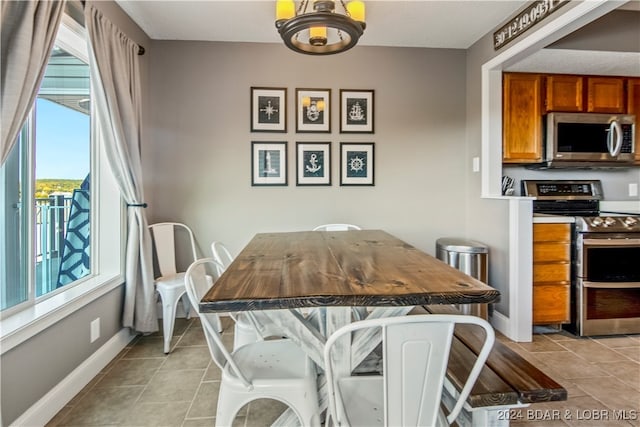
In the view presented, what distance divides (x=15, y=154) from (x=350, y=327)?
6.31 feet

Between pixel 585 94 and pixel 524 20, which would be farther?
pixel 585 94

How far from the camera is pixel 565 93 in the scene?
319cm

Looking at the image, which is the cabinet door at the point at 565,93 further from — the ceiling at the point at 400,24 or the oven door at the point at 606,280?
the oven door at the point at 606,280

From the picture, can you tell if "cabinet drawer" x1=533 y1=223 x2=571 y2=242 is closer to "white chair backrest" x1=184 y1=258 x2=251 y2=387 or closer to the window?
"white chair backrest" x1=184 y1=258 x2=251 y2=387

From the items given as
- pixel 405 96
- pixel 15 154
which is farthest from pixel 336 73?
pixel 15 154

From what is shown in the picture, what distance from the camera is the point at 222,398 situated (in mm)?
1302

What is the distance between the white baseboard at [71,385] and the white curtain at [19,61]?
4.01 ft

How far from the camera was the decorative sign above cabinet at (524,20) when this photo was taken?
2.26 metres

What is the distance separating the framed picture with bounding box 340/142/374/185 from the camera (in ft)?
10.8

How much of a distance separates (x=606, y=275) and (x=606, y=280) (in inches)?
1.6

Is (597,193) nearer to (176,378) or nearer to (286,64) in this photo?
(286,64)

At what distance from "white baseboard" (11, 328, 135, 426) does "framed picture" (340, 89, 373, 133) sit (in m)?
2.58

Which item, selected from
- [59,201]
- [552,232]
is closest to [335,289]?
[59,201]

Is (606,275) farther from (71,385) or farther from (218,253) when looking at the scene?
(71,385)
